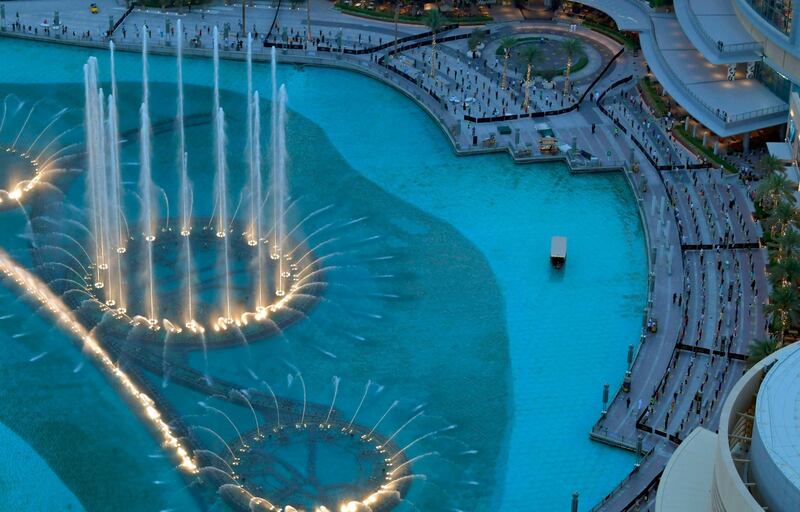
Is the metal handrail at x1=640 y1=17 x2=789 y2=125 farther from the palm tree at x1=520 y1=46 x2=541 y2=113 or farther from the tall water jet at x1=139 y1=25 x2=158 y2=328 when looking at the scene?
the tall water jet at x1=139 y1=25 x2=158 y2=328

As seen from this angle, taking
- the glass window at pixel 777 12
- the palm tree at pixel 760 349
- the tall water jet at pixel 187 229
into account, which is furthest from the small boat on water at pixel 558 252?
the glass window at pixel 777 12

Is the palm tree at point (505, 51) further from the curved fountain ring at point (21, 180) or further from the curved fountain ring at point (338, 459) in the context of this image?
the curved fountain ring at point (338, 459)

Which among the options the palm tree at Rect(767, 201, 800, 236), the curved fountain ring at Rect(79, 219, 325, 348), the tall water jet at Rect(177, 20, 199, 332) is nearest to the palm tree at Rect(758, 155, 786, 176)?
the palm tree at Rect(767, 201, 800, 236)

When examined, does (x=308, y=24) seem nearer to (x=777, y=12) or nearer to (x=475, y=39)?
(x=475, y=39)

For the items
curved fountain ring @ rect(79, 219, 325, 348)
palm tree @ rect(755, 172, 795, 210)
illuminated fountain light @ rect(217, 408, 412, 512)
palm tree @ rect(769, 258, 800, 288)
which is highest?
palm tree @ rect(755, 172, 795, 210)

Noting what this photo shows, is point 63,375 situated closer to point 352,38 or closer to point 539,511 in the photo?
point 539,511

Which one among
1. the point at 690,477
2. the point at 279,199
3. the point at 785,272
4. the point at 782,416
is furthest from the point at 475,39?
the point at 782,416
